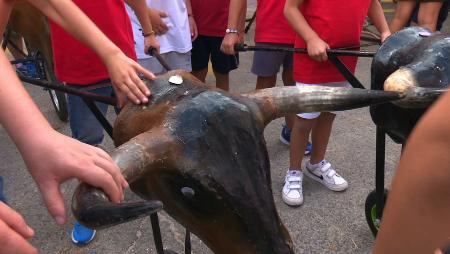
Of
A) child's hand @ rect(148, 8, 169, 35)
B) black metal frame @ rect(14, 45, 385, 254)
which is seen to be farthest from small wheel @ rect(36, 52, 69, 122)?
black metal frame @ rect(14, 45, 385, 254)

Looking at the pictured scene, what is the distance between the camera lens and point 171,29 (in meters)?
3.12

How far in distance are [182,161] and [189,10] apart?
2.57 metres

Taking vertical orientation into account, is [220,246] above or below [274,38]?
above

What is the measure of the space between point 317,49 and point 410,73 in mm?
968

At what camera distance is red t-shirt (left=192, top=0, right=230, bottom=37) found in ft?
11.9

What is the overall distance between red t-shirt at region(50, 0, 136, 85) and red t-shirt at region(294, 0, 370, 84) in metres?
1.09

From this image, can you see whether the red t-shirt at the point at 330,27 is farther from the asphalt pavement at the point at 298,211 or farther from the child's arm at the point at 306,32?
the asphalt pavement at the point at 298,211

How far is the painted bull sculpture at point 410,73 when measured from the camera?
1.52 m

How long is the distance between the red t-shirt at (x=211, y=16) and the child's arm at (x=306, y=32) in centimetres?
104

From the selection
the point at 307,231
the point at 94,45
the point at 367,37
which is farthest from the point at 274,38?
the point at 367,37

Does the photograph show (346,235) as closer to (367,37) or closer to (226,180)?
(226,180)

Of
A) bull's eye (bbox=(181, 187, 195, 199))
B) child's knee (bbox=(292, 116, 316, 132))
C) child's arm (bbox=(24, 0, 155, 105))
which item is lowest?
child's knee (bbox=(292, 116, 316, 132))

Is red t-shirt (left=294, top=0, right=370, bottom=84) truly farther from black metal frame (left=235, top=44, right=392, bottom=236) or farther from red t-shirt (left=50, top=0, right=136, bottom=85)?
red t-shirt (left=50, top=0, right=136, bottom=85)

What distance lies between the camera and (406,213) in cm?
86
